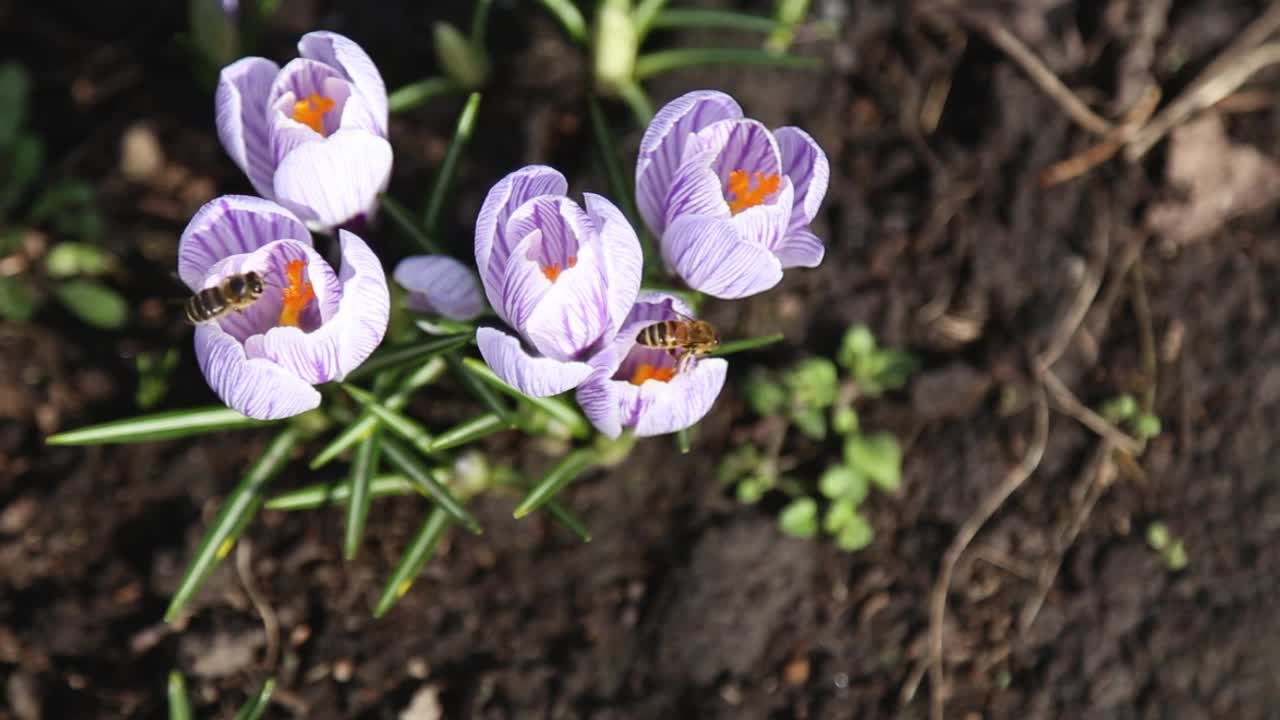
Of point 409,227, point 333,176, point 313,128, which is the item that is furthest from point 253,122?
point 409,227

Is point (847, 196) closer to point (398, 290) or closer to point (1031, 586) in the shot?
point (1031, 586)

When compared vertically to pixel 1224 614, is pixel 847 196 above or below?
above

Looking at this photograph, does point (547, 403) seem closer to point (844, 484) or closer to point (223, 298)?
point (223, 298)

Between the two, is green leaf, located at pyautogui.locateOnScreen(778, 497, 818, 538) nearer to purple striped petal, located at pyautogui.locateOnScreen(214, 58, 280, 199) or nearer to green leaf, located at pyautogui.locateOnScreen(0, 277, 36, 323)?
purple striped petal, located at pyautogui.locateOnScreen(214, 58, 280, 199)

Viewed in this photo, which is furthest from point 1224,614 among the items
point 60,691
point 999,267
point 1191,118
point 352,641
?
point 60,691

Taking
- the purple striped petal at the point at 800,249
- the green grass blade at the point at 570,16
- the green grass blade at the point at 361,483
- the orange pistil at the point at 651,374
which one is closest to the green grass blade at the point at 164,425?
the green grass blade at the point at 361,483

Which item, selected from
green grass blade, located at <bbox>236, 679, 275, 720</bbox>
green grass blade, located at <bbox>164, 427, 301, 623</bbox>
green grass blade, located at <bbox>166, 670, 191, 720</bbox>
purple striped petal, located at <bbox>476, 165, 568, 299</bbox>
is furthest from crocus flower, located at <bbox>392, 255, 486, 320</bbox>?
green grass blade, located at <bbox>166, 670, 191, 720</bbox>

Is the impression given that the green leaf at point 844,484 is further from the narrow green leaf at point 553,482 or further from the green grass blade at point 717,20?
the green grass blade at point 717,20
